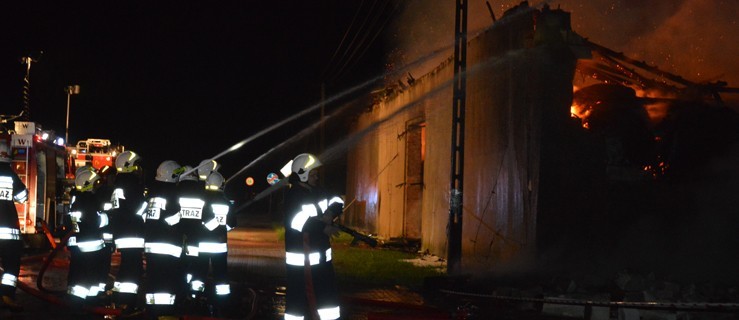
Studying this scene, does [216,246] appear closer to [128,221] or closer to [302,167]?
[128,221]

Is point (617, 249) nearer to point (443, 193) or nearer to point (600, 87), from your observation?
point (600, 87)

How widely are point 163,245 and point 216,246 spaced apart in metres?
0.81

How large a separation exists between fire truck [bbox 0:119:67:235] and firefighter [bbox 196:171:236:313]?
8.90 metres

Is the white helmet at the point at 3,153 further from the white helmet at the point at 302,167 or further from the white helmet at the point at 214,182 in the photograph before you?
the white helmet at the point at 302,167

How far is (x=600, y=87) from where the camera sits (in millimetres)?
13320

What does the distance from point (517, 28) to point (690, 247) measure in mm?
4492

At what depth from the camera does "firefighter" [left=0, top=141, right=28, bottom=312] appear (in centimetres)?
899

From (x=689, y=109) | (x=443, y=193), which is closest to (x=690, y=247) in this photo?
(x=689, y=109)

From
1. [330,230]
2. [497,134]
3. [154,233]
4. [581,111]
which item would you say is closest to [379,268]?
[497,134]

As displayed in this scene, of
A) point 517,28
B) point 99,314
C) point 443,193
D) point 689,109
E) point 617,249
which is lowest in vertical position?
point 99,314

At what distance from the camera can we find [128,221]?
9.27 metres

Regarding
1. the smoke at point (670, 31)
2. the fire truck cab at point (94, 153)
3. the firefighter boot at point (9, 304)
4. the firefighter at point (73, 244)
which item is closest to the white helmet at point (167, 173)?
the firefighter at point (73, 244)

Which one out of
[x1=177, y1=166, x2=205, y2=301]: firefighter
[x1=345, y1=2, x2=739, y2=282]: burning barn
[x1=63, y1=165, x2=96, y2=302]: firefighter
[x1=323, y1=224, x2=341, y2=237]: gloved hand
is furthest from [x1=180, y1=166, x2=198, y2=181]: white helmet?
[x1=345, y1=2, x2=739, y2=282]: burning barn

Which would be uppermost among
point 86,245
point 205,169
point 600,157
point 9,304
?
point 600,157
